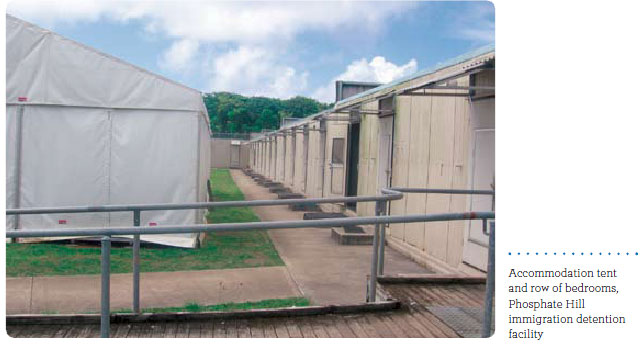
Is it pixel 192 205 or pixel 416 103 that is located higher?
pixel 416 103

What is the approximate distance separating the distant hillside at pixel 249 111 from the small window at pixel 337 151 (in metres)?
39.7

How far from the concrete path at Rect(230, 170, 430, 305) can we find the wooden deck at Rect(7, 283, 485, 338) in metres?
2.02

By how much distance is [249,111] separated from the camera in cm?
5484

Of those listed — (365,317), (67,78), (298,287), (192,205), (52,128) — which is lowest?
(298,287)

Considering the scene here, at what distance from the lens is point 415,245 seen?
8305mm

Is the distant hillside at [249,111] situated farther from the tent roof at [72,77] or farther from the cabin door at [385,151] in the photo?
the tent roof at [72,77]

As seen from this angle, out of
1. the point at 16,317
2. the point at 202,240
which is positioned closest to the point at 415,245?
the point at 202,240

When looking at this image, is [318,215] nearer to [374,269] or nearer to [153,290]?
[153,290]

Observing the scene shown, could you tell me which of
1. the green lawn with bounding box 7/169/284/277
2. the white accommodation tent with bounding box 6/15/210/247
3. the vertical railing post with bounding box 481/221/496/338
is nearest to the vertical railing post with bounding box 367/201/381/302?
the vertical railing post with bounding box 481/221/496/338

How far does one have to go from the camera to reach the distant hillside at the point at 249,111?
54.4 m

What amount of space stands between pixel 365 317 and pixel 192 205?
58.3 inches

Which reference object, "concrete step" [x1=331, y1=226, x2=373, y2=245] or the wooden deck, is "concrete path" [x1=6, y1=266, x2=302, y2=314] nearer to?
the wooden deck

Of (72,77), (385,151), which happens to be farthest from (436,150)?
(72,77)

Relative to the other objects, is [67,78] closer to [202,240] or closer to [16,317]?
[202,240]
